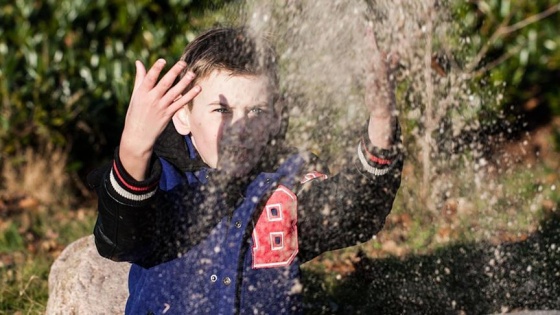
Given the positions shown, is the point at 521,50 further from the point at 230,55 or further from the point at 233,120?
the point at 233,120

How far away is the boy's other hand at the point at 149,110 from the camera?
2549 millimetres

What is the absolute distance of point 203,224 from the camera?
2.98 m

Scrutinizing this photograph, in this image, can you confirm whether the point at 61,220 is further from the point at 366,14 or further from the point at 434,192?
the point at 366,14

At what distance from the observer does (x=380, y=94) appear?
2.71 metres

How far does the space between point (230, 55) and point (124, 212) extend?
2.16 ft

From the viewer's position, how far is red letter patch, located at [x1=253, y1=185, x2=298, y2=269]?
117 inches

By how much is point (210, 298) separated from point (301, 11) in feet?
4.72

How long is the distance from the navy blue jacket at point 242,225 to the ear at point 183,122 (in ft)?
0.10

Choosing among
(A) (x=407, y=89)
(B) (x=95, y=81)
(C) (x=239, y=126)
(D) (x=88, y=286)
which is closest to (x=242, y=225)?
(C) (x=239, y=126)

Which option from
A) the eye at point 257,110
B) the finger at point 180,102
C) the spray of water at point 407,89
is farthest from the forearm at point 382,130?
the finger at point 180,102

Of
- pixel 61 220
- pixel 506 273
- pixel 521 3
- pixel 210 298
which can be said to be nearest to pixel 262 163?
pixel 210 298

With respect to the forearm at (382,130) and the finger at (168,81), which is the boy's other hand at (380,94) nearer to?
the forearm at (382,130)

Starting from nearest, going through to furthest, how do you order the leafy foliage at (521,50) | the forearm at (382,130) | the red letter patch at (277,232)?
1. the forearm at (382,130)
2. the red letter patch at (277,232)
3. the leafy foliage at (521,50)

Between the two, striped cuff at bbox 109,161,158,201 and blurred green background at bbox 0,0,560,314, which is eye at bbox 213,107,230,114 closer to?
striped cuff at bbox 109,161,158,201
